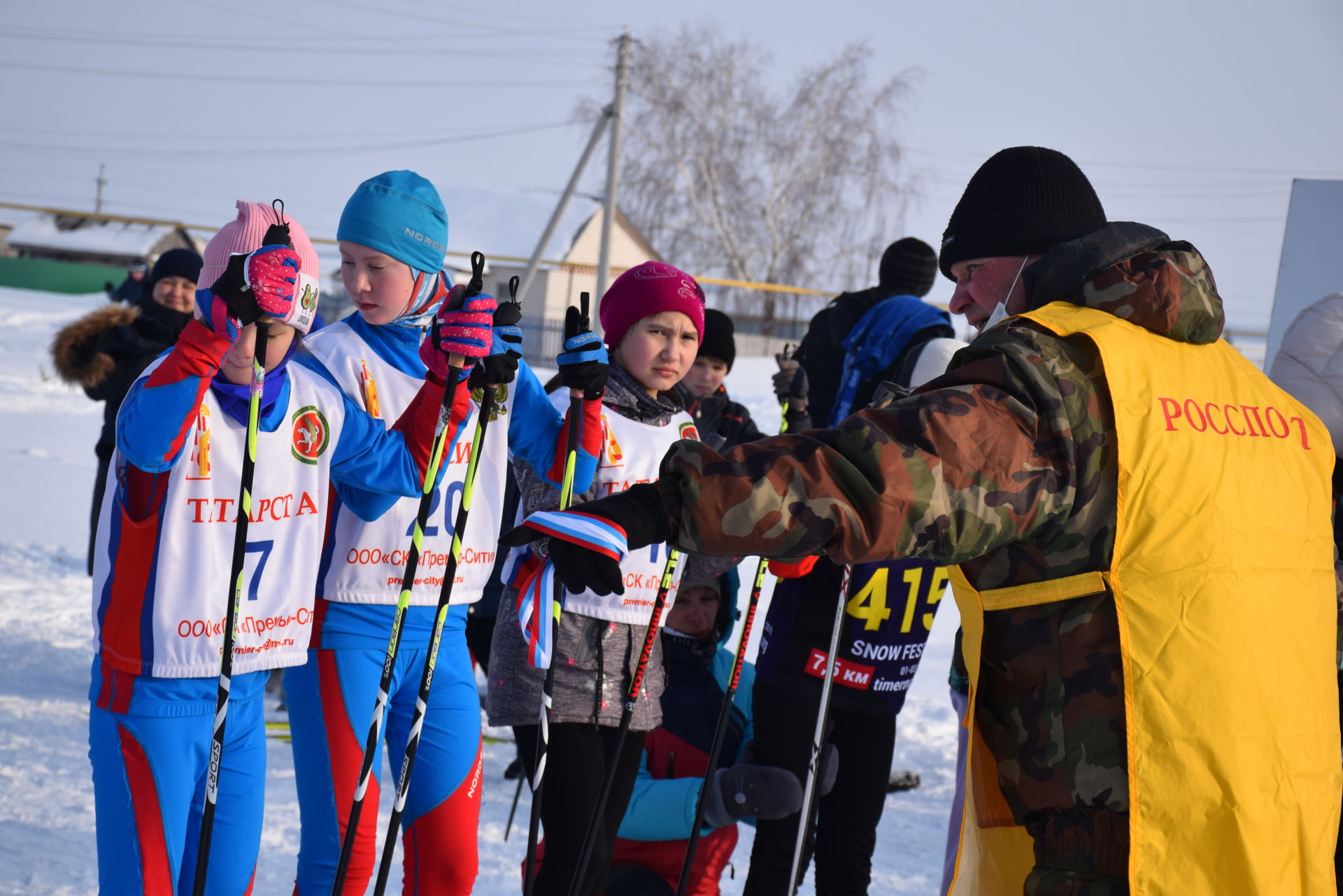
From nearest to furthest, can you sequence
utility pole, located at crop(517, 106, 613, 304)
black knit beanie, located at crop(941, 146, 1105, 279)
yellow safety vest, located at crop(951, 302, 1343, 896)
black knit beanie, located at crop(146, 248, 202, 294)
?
yellow safety vest, located at crop(951, 302, 1343, 896) < black knit beanie, located at crop(941, 146, 1105, 279) < black knit beanie, located at crop(146, 248, 202, 294) < utility pole, located at crop(517, 106, 613, 304)

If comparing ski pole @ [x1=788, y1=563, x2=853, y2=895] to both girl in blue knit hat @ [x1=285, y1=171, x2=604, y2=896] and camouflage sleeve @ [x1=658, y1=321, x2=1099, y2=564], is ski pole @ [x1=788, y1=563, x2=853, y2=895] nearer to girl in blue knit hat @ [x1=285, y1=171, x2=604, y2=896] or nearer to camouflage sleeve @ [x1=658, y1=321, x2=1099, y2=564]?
girl in blue knit hat @ [x1=285, y1=171, x2=604, y2=896]

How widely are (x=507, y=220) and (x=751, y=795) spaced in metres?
31.2

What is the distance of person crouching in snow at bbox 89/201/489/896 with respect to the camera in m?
2.09

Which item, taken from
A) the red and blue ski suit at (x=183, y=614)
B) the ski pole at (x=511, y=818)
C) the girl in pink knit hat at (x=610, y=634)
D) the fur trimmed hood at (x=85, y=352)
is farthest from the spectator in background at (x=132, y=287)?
the red and blue ski suit at (x=183, y=614)

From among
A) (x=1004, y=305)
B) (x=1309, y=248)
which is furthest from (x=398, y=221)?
(x=1309, y=248)

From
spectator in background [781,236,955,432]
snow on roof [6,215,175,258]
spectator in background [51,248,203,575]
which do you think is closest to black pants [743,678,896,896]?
spectator in background [781,236,955,432]

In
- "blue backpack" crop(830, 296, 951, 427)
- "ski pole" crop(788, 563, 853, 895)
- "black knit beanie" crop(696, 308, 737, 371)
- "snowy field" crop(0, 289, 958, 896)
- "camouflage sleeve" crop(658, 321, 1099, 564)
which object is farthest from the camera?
"black knit beanie" crop(696, 308, 737, 371)

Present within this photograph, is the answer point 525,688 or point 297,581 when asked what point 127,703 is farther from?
point 525,688

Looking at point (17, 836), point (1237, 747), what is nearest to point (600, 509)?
point (1237, 747)

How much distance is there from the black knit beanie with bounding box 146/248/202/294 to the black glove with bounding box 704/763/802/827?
10.4ft

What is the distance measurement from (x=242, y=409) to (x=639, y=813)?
1.91 metres

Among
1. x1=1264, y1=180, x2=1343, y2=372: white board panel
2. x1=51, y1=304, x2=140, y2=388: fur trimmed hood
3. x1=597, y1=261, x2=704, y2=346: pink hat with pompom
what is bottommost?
x1=51, y1=304, x2=140, y2=388: fur trimmed hood

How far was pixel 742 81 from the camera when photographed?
102 ft

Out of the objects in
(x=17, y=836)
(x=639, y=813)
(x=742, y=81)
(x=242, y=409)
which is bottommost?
(x=17, y=836)
